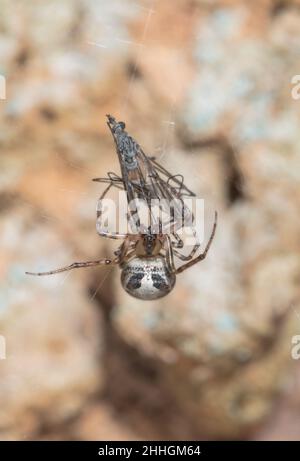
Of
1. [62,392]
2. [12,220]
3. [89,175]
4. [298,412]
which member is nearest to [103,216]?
[89,175]

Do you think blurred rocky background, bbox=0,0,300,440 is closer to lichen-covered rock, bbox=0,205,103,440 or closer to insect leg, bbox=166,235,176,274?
lichen-covered rock, bbox=0,205,103,440

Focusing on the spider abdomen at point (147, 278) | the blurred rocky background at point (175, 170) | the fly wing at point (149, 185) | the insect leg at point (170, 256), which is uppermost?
the blurred rocky background at point (175, 170)

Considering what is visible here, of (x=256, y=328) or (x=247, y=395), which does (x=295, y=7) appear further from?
(x=247, y=395)

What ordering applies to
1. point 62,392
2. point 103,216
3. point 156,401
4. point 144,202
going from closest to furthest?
1. point 144,202
2. point 103,216
3. point 62,392
4. point 156,401

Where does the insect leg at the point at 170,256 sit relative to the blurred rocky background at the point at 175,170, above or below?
below

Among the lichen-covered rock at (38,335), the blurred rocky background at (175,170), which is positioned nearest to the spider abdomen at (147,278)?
the blurred rocky background at (175,170)

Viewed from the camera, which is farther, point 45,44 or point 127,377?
point 127,377

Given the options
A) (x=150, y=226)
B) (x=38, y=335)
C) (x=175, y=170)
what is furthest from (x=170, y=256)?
(x=38, y=335)

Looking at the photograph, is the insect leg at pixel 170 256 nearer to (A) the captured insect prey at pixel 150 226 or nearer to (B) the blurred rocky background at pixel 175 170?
(A) the captured insect prey at pixel 150 226
